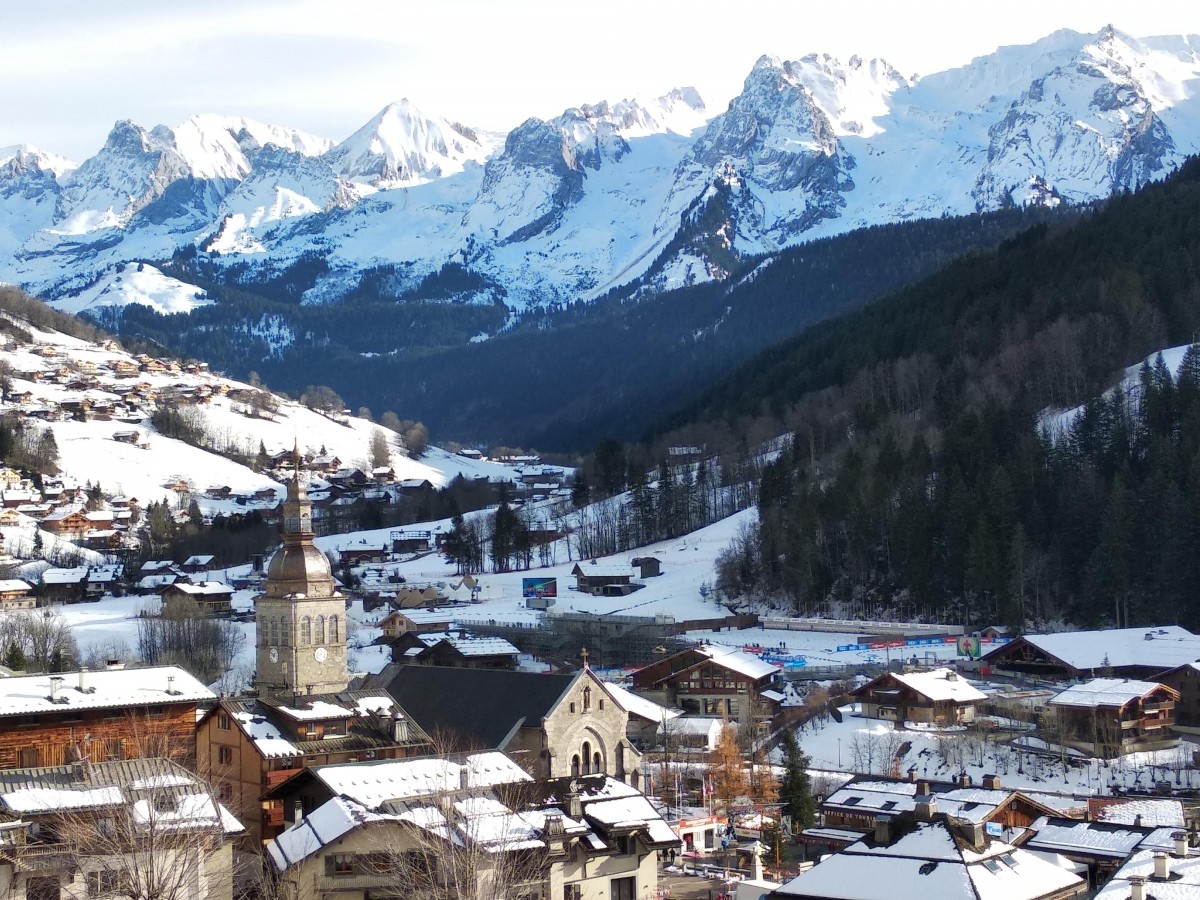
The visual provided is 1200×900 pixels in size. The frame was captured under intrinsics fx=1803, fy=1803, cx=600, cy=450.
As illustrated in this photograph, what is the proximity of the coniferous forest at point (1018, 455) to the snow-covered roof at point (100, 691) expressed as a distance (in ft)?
227

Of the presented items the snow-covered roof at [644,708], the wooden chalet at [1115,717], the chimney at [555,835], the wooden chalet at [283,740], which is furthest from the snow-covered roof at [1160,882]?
the snow-covered roof at [644,708]

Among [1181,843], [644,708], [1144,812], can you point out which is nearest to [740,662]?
[644,708]

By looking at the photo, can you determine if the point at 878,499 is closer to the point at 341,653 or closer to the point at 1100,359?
the point at 1100,359

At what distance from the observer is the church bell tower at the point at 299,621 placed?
205ft

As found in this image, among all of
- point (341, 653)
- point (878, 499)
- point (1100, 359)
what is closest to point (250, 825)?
point (341, 653)

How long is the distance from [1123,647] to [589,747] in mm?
41878

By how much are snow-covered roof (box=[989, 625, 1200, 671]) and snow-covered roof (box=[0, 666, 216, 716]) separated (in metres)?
56.2

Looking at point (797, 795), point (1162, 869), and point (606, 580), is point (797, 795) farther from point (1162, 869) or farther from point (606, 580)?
point (606, 580)

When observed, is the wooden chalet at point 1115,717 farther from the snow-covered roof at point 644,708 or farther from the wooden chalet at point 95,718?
the wooden chalet at point 95,718

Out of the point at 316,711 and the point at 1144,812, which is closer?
the point at 316,711

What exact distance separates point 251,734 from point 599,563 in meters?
85.5

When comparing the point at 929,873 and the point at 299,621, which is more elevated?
the point at 299,621

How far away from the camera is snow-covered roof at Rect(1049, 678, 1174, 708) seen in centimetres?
7931

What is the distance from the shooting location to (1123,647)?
94.6 m
